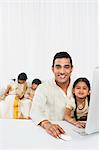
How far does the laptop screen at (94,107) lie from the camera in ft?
3.14

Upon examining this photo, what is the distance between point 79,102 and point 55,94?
0.14 m

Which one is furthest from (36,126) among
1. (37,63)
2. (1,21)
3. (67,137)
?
(1,21)

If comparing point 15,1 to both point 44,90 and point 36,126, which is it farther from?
point 36,126

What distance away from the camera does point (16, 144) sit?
3.08ft

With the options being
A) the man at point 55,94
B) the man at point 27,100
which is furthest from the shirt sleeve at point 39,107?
the man at point 27,100

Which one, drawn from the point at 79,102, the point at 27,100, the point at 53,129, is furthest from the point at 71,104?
the point at 27,100

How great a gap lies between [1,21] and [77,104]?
147cm

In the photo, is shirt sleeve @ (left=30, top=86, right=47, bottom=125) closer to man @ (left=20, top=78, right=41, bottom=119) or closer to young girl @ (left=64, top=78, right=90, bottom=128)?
young girl @ (left=64, top=78, right=90, bottom=128)

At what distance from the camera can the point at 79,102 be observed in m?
1.56

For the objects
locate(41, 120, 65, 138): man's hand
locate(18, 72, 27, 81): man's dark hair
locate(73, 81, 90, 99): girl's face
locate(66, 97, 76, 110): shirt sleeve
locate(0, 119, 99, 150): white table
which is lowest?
locate(0, 119, 99, 150): white table

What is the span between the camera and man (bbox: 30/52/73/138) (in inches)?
54.5

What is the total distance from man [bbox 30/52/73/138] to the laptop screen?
0.30 m

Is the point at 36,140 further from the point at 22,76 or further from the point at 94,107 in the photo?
the point at 22,76

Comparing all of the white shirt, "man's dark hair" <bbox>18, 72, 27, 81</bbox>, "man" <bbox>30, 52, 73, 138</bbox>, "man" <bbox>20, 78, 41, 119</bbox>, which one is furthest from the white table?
"man's dark hair" <bbox>18, 72, 27, 81</bbox>
